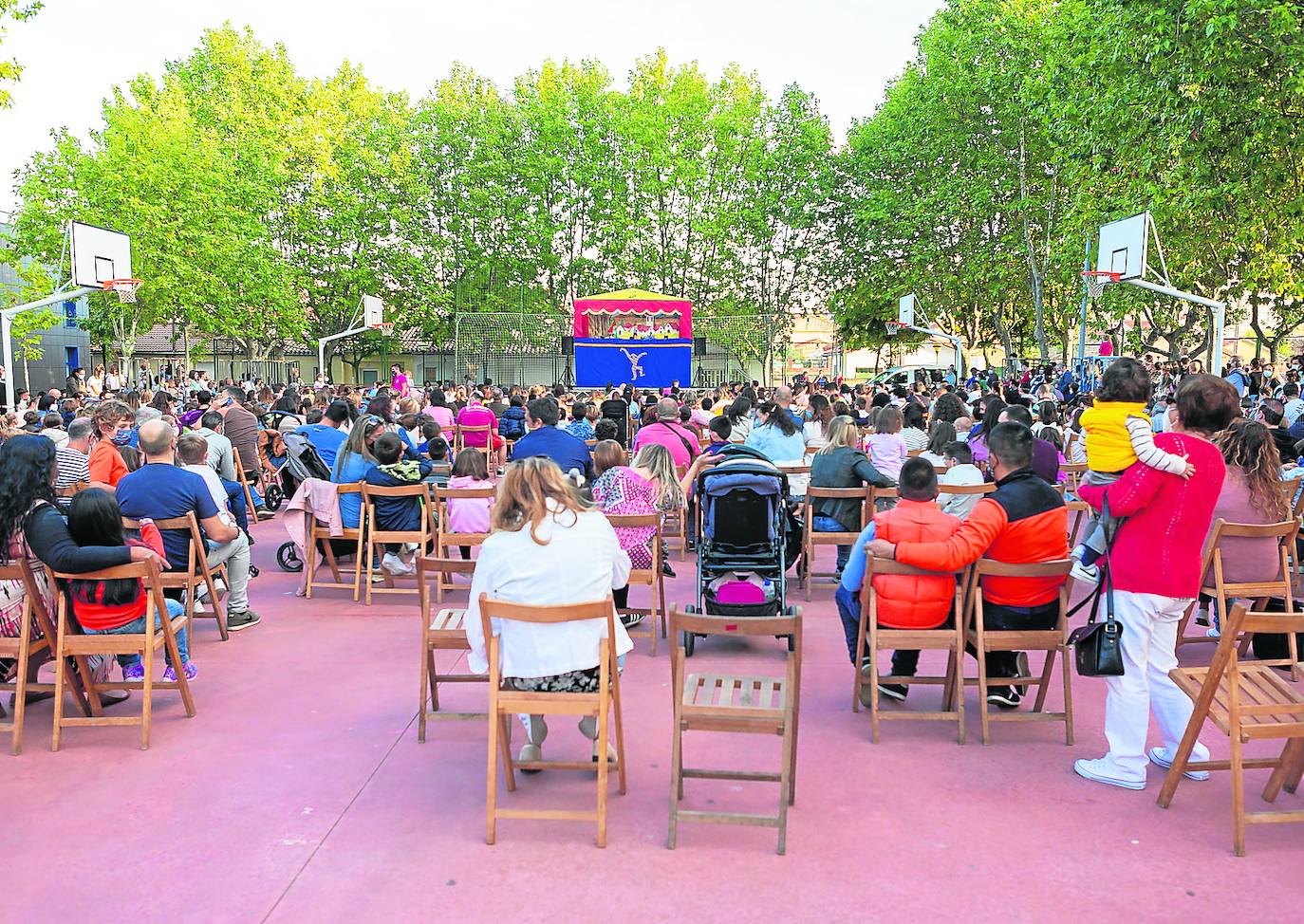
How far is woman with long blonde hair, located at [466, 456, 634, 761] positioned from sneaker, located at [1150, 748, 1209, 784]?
7.84 ft

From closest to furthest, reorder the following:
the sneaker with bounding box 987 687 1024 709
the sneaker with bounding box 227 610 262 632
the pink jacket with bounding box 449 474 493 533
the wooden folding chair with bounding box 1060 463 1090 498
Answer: the sneaker with bounding box 987 687 1024 709, the sneaker with bounding box 227 610 262 632, the pink jacket with bounding box 449 474 493 533, the wooden folding chair with bounding box 1060 463 1090 498

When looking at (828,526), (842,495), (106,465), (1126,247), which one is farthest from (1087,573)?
(1126,247)

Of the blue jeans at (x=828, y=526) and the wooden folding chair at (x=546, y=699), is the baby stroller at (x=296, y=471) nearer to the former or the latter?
the blue jeans at (x=828, y=526)

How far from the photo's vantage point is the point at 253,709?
504 cm

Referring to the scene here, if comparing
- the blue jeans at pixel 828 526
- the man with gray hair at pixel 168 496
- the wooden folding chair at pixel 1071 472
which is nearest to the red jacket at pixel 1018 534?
the blue jeans at pixel 828 526

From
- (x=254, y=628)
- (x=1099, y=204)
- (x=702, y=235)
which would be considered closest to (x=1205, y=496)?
(x=254, y=628)

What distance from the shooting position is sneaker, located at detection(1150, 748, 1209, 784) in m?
4.13

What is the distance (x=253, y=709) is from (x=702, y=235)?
3188 cm

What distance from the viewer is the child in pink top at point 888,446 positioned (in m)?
8.37

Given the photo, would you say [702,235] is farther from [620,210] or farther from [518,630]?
[518,630]

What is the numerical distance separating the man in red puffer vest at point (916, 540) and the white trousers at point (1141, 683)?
796 millimetres

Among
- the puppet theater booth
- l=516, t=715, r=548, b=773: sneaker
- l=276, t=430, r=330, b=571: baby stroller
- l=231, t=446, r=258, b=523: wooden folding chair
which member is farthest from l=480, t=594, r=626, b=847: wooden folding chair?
the puppet theater booth

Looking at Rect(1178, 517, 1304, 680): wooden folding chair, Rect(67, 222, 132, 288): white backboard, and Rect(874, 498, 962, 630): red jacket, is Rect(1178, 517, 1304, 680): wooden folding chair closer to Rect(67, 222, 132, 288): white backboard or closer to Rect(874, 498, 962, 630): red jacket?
Rect(874, 498, 962, 630): red jacket

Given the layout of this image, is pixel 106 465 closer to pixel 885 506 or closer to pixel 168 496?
pixel 168 496
